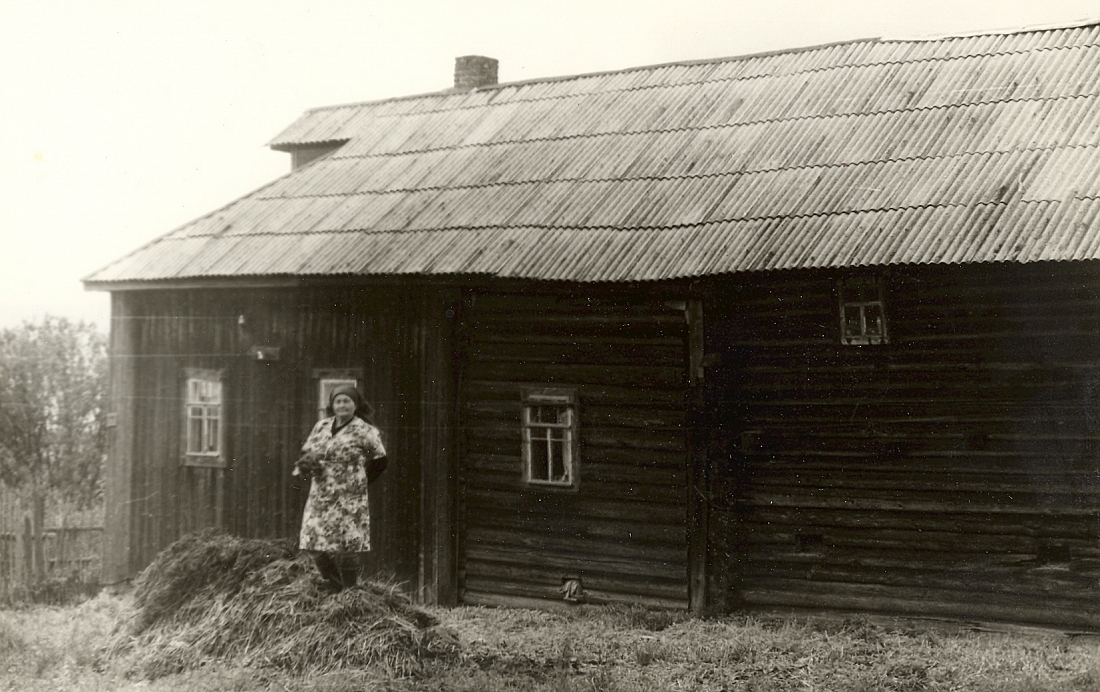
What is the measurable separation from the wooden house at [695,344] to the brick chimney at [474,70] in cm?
312

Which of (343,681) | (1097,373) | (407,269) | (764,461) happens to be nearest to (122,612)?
(343,681)

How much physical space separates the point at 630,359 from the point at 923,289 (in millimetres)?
2684

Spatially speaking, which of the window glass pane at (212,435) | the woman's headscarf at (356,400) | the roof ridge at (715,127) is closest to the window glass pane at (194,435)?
the window glass pane at (212,435)

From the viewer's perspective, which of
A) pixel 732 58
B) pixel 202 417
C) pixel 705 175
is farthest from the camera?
pixel 732 58

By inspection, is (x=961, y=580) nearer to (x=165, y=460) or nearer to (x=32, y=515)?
(x=165, y=460)

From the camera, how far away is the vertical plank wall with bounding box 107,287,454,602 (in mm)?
10758

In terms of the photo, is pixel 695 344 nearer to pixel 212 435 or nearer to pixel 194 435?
pixel 212 435

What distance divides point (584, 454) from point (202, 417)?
471cm

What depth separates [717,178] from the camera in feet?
35.0

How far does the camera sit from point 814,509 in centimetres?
944

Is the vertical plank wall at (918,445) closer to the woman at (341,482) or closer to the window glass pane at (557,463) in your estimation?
the window glass pane at (557,463)

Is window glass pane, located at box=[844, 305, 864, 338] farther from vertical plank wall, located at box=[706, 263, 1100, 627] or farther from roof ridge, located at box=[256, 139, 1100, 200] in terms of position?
roof ridge, located at box=[256, 139, 1100, 200]

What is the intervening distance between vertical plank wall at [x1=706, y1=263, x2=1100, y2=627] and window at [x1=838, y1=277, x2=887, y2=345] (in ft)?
0.27

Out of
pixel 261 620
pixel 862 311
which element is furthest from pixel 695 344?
pixel 261 620
